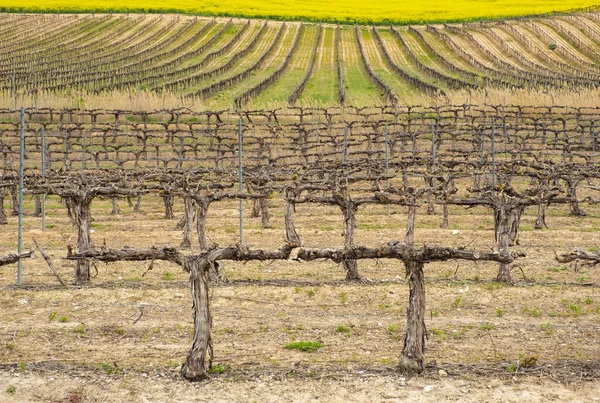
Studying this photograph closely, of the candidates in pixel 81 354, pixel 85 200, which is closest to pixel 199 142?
pixel 85 200

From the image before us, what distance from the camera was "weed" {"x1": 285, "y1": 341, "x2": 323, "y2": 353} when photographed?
35.6ft

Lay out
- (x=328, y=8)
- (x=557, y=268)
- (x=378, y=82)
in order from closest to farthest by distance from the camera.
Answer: (x=557, y=268)
(x=378, y=82)
(x=328, y=8)

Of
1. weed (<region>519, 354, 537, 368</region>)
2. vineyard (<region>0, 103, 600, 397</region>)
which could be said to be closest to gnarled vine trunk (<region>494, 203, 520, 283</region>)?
vineyard (<region>0, 103, 600, 397</region>)

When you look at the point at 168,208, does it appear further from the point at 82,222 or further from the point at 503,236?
the point at 503,236

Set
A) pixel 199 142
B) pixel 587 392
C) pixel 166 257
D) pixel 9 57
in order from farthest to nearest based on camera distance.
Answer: pixel 9 57, pixel 199 142, pixel 166 257, pixel 587 392

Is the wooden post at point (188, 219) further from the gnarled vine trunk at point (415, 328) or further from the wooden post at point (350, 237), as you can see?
the gnarled vine trunk at point (415, 328)

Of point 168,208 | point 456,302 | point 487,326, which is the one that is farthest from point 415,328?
point 168,208

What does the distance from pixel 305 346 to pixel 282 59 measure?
53.7m

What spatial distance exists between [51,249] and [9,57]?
4504cm

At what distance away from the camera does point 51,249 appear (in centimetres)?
1845

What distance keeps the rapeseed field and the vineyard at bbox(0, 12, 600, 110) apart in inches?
98.0

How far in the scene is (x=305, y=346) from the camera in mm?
10883

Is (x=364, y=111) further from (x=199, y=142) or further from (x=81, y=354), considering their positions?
(x=81, y=354)

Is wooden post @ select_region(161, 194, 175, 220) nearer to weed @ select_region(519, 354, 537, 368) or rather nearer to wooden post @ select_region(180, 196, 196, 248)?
wooden post @ select_region(180, 196, 196, 248)
